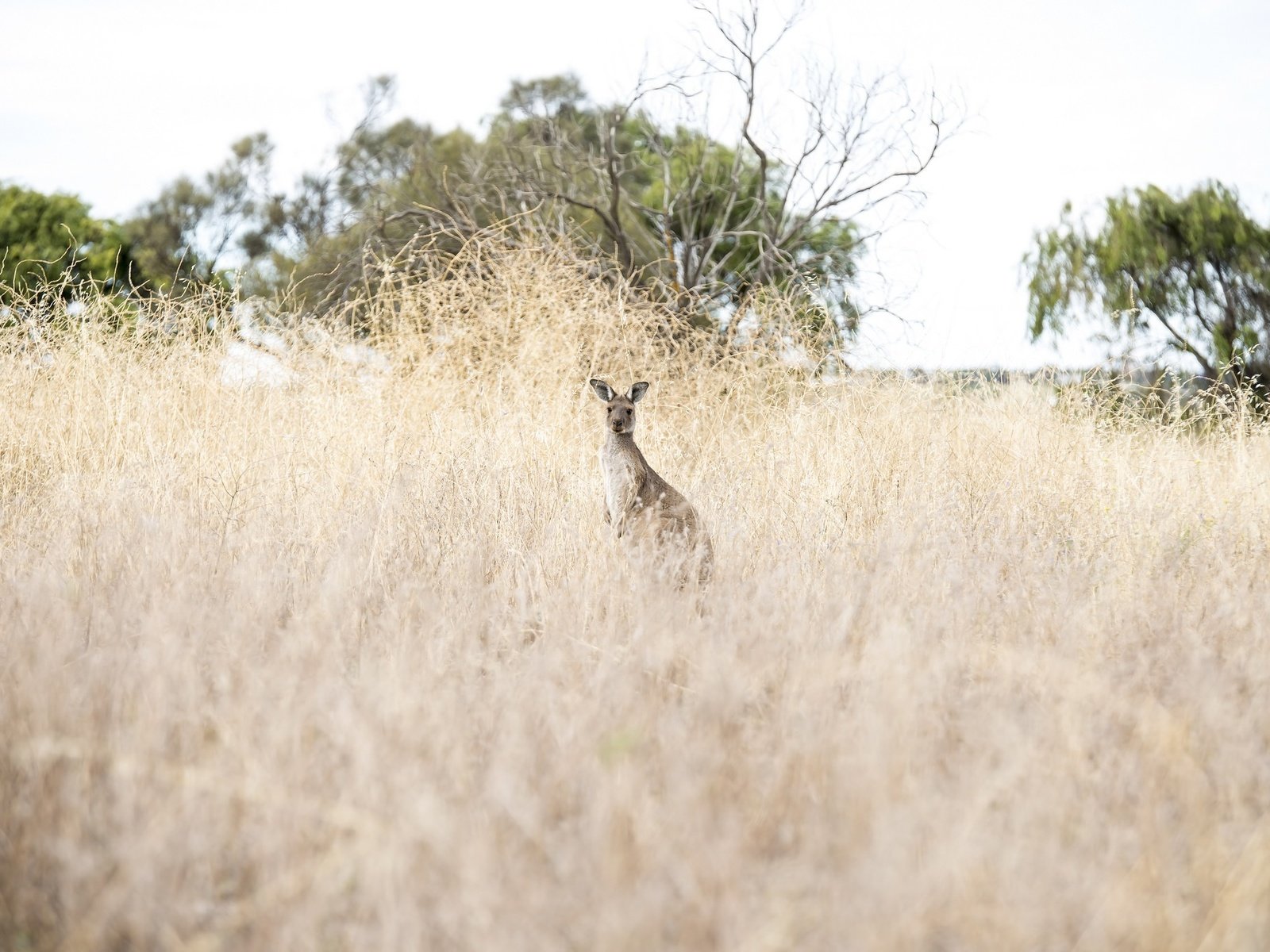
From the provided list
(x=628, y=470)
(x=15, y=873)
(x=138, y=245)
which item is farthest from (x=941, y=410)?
(x=138, y=245)

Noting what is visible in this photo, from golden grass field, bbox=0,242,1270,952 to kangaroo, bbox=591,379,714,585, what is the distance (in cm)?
17

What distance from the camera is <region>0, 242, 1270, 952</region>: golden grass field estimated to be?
1.80 m

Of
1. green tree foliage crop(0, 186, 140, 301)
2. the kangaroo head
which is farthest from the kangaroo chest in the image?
green tree foliage crop(0, 186, 140, 301)

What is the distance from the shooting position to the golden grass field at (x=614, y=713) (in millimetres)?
1799

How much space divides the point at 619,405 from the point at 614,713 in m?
3.17

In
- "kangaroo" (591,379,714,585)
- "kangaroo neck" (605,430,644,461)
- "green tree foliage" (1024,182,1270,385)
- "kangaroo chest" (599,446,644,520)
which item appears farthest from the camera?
"green tree foliage" (1024,182,1270,385)

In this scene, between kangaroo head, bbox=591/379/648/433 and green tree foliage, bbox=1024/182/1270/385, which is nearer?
kangaroo head, bbox=591/379/648/433

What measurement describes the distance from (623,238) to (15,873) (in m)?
12.4

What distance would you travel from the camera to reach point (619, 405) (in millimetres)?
5586

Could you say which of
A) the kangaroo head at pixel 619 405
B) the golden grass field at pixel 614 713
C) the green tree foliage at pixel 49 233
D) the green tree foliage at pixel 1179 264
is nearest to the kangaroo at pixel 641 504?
the kangaroo head at pixel 619 405

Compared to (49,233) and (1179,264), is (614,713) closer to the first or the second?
(1179,264)

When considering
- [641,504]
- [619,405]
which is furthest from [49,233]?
[641,504]

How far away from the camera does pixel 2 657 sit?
2.89m

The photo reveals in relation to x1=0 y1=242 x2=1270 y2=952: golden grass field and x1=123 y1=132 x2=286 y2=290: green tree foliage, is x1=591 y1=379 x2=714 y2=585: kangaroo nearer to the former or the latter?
x1=0 y1=242 x2=1270 y2=952: golden grass field
